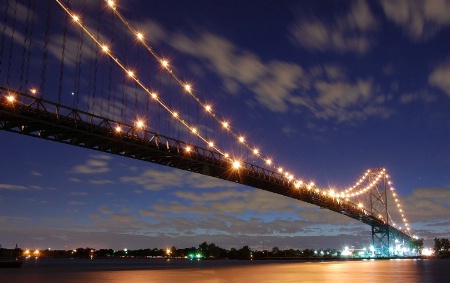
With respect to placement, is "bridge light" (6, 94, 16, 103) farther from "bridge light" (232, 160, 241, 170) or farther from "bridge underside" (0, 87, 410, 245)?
"bridge light" (232, 160, 241, 170)

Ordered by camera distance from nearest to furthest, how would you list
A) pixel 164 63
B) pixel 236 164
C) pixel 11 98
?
pixel 11 98 → pixel 164 63 → pixel 236 164

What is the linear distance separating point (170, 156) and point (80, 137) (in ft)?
33.1

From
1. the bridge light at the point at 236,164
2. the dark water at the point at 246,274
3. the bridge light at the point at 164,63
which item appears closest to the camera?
the dark water at the point at 246,274

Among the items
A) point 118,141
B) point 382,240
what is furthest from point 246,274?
point 382,240

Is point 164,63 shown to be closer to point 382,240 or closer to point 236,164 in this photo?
point 236,164

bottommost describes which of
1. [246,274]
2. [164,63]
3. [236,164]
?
[246,274]

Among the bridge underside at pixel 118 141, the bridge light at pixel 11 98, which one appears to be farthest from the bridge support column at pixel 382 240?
the bridge light at pixel 11 98

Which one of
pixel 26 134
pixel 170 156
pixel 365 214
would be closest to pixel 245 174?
pixel 170 156

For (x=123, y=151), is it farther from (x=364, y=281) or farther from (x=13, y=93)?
(x=364, y=281)

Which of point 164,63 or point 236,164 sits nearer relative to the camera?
point 164,63

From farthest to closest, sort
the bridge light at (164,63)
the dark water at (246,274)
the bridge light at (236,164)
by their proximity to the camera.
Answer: the bridge light at (236,164) → the bridge light at (164,63) → the dark water at (246,274)

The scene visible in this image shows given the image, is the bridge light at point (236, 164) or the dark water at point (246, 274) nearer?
the dark water at point (246, 274)

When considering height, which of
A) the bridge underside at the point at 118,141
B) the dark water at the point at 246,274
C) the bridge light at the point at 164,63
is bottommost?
the dark water at the point at 246,274

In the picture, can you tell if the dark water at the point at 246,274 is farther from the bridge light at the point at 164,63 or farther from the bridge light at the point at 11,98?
the bridge light at the point at 164,63
